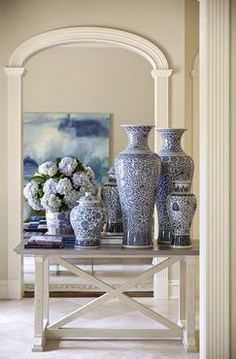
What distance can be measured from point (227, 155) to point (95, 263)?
535cm

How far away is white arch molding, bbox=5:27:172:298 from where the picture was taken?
239 inches

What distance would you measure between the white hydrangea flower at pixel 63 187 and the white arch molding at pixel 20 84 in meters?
1.55

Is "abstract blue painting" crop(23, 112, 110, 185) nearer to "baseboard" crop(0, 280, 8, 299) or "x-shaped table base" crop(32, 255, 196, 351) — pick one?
Answer: "baseboard" crop(0, 280, 8, 299)

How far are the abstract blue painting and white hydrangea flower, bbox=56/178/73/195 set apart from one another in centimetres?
499

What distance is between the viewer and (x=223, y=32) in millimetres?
3084

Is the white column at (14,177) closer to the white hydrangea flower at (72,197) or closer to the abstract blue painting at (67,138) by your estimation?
the white hydrangea flower at (72,197)

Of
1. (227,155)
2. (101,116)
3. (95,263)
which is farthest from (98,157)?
(227,155)

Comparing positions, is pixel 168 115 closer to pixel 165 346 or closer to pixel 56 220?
pixel 56 220

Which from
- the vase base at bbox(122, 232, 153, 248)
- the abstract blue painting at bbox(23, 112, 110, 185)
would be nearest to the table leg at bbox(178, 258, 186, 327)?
the vase base at bbox(122, 232, 153, 248)

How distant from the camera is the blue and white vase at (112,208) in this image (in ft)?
15.4

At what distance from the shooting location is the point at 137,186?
14.3ft

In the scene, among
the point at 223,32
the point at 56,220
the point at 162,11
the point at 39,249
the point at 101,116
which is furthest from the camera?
the point at 101,116

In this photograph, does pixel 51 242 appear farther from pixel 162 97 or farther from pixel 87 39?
pixel 87 39

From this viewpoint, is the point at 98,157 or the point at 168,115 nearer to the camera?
the point at 168,115
